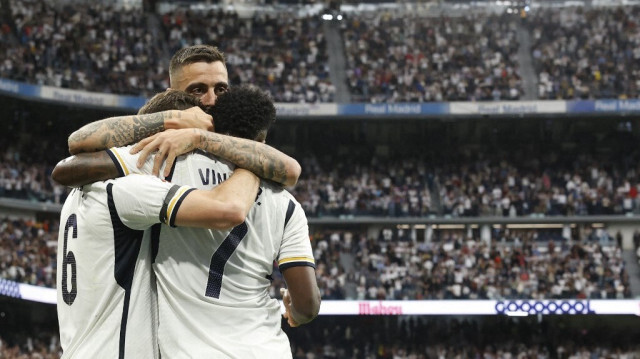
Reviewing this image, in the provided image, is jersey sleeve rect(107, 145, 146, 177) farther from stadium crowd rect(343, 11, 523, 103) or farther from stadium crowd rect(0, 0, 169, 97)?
stadium crowd rect(343, 11, 523, 103)

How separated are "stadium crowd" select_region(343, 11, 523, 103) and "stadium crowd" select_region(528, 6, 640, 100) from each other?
124 cm

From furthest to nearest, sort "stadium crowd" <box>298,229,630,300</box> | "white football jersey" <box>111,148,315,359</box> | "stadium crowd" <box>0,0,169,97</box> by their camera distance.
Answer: "stadium crowd" <box>0,0,169,97</box>
"stadium crowd" <box>298,229,630,300</box>
"white football jersey" <box>111,148,315,359</box>

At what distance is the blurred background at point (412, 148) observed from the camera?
3053 cm

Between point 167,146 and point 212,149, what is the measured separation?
0.63ft

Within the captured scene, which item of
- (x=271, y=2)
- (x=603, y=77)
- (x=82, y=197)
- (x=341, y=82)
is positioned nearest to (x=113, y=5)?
(x=271, y=2)

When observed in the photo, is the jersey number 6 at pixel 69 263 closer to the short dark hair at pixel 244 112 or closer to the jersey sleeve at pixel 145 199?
the jersey sleeve at pixel 145 199

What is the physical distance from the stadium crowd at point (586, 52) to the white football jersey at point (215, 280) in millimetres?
34303

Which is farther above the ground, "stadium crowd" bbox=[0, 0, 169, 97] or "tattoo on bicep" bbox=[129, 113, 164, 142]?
"stadium crowd" bbox=[0, 0, 169, 97]

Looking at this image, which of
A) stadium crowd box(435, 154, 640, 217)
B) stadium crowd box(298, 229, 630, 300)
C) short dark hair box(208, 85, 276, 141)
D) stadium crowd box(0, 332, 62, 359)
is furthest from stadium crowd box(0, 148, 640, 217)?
short dark hair box(208, 85, 276, 141)

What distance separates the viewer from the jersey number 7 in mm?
3713

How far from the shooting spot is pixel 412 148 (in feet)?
125

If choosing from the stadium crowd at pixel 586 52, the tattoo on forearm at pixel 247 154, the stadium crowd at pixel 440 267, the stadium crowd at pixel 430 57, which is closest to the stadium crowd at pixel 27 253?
the stadium crowd at pixel 440 267

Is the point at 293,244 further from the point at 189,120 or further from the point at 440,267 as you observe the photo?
the point at 440,267

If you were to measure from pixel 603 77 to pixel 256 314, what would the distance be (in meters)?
35.6
